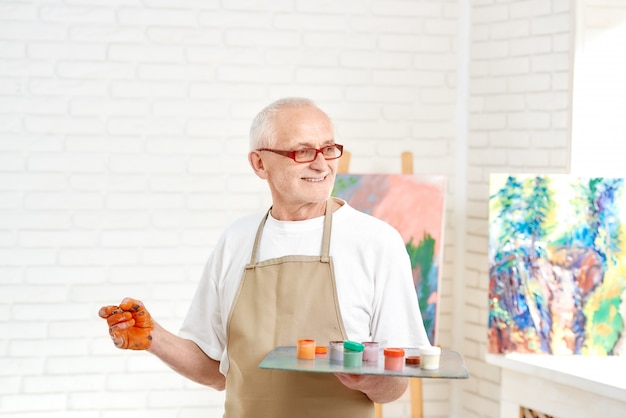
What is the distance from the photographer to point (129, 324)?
212cm

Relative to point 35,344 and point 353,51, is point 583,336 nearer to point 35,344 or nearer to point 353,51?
point 353,51

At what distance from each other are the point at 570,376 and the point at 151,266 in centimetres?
200

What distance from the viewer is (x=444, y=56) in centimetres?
455

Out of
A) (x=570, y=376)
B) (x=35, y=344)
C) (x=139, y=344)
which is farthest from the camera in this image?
(x=35, y=344)

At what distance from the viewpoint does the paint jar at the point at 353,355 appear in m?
1.90

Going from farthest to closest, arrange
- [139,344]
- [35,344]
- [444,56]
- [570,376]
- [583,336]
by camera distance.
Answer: [444,56], [35,344], [583,336], [570,376], [139,344]

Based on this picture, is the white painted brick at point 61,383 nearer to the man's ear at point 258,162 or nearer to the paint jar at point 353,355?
the man's ear at point 258,162

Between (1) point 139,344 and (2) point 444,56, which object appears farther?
(2) point 444,56

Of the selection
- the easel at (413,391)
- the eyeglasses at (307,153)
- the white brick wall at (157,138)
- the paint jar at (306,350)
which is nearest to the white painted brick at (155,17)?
the white brick wall at (157,138)

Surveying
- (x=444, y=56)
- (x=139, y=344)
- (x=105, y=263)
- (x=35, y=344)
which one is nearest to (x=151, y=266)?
(x=105, y=263)

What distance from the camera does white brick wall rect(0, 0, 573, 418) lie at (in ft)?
13.8

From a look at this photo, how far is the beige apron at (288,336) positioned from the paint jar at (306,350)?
183mm

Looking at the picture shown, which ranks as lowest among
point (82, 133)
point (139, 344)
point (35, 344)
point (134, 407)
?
point (134, 407)

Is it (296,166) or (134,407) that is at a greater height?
(296,166)
